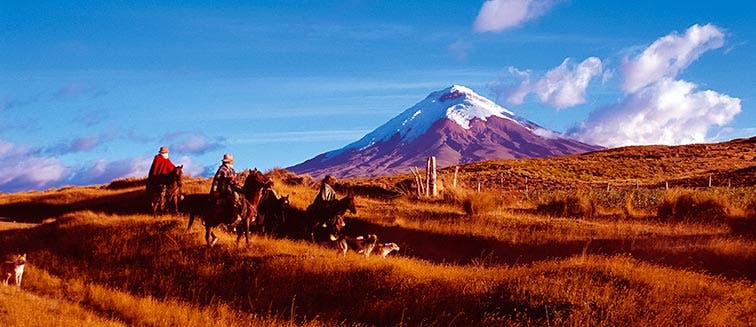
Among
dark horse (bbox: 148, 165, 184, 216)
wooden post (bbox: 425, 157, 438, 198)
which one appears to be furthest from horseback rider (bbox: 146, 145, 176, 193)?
wooden post (bbox: 425, 157, 438, 198)

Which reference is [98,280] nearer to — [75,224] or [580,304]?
[75,224]

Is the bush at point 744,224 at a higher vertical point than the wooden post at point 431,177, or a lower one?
lower

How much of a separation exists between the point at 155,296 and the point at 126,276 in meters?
2.14

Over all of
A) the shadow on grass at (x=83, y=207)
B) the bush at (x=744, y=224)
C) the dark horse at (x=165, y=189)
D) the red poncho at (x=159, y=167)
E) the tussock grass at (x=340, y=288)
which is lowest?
the tussock grass at (x=340, y=288)

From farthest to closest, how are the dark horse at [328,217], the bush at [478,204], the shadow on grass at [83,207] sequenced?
the shadow on grass at [83,207], the bush at [478,204], the dark horse at [328,217]

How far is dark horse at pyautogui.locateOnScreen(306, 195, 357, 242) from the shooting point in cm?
2025

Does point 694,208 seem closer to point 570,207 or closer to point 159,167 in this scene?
point 570,207

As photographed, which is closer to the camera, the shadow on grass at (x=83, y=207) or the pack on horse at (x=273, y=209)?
the pack on horse at (x=273, y=209)

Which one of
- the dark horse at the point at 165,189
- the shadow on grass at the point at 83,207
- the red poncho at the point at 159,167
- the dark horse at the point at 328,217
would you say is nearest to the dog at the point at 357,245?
the dark horse at the point at 328,217

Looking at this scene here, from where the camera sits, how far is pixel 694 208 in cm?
2530

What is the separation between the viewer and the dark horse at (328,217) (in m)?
20.2

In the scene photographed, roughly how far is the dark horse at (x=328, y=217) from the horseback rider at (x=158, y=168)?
211 inches

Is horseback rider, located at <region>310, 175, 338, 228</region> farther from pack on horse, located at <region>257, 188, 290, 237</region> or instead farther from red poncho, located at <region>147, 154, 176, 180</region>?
red poncho, located at <region>147, 154, 176, 180</region>

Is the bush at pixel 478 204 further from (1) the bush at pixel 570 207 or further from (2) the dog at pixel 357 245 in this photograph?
(2) the dog at pixel 357 245
